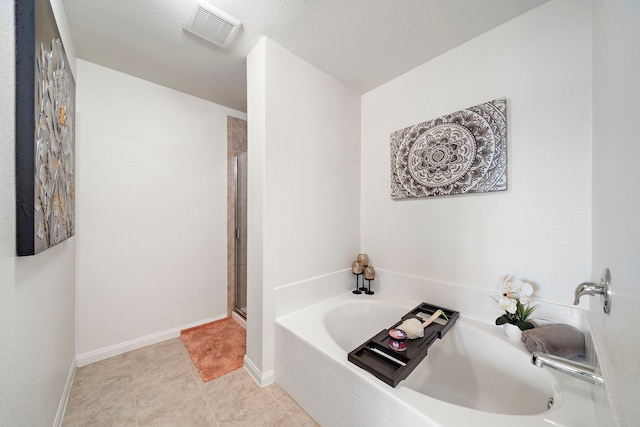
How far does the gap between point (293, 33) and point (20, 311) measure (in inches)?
75.4

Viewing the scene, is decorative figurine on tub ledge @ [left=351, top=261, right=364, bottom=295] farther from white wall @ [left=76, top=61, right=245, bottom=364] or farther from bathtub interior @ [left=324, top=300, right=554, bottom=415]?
white wall @ [left=76, top=61, right=245, bottom=364]

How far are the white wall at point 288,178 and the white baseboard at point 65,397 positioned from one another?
3.33 feet

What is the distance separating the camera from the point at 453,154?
1608mm

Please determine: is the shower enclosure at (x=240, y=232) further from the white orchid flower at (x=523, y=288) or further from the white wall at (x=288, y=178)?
the white orchid flower at (x=523, y=288)

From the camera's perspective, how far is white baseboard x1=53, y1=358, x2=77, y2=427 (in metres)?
1.22

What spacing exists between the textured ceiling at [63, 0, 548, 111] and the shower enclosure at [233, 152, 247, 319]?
89cm

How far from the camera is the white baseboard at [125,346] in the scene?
5.78ft

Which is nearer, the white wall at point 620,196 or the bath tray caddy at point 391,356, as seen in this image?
the white wall at point 620,196

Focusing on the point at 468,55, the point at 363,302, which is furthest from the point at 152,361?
the point at 468,55

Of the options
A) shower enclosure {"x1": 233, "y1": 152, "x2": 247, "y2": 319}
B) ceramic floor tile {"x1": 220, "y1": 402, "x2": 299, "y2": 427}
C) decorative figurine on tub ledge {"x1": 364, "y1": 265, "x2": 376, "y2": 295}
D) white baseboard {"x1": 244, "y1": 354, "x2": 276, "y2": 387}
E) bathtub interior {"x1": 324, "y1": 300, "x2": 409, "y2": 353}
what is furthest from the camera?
shower enclosure {"x1": 233, "y1": 152, "x2": 247, "y2": 319}

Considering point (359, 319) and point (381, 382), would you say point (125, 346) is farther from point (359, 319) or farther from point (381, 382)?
point (381, 382)

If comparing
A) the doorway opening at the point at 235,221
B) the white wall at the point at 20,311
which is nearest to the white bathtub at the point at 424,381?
the white wall at the point at 20,311

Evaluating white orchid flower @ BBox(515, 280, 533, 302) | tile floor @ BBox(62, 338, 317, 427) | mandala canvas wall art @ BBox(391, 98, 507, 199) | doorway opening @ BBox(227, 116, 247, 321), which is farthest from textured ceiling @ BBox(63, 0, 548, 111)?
tile floor @ BBox(62, 338, 317, 427)

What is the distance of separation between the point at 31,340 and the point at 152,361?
1.20m
